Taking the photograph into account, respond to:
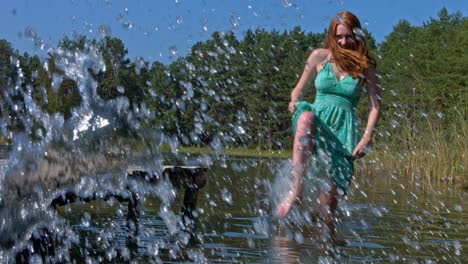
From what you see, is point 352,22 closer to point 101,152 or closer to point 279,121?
point 101,152

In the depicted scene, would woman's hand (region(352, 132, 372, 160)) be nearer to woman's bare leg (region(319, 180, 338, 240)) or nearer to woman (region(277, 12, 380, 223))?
woman (region(277, 12, 380, 223))

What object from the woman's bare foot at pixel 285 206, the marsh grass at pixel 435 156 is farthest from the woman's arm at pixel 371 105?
the marsh grass at pixel 435 156

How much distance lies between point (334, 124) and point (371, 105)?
1.20 ft

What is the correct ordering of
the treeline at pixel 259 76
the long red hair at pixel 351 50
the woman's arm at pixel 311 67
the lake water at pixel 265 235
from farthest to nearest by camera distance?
the treeline at pixel 259 76
the woman's arm at pixel 311 67
the long red hair at pixel 351 50
the lake water at pixel 265 235

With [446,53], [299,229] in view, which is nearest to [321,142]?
[299,229]

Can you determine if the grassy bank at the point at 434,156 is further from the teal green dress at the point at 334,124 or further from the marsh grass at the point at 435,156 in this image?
the teal green dress at the point at 334,124

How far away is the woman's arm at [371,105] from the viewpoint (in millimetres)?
5707

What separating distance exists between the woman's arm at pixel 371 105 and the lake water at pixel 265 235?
0.67 metres

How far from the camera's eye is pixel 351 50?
19.4ft

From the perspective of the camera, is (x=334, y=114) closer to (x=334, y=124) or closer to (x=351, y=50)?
(x=334, y=124)

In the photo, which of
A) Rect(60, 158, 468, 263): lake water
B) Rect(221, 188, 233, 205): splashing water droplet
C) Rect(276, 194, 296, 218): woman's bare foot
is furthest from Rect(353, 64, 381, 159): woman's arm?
Rect(221, 188, 233, 205): splashing water droplet

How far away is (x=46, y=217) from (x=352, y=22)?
2.60 meters

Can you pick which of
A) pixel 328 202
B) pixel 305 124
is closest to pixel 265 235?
pixel 328 202

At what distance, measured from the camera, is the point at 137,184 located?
19.9 ft
